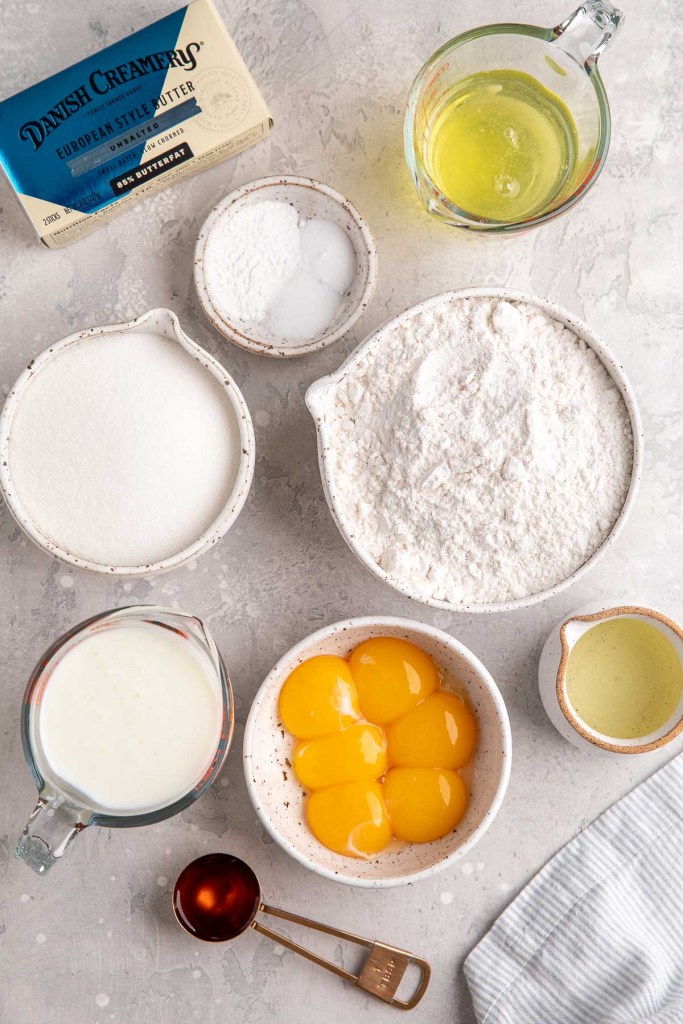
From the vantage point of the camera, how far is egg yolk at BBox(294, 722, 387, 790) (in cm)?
118

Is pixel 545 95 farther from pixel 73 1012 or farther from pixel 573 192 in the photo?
pixel 73 1012

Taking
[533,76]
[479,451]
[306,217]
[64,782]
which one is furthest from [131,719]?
[533,76]

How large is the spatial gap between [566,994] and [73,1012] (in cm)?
75

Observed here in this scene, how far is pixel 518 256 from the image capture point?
1.29 m

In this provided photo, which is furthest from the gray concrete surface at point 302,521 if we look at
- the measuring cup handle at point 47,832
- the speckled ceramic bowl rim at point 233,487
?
the measuring cup handle at point 47,832

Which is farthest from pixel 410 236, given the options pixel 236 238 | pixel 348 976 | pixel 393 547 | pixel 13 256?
pixel 348 976

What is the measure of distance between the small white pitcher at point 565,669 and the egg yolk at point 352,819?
0.97 ft

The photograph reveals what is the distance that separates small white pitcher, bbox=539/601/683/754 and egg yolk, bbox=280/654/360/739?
11.7 inches

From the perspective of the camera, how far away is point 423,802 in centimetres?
118

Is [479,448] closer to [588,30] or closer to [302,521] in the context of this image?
[302,521]

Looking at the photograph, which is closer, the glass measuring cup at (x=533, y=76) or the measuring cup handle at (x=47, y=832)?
the measuring cup handle at (x=47, y=832)

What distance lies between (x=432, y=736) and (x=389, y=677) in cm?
10

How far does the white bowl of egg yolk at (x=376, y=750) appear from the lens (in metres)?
Result: 1.18

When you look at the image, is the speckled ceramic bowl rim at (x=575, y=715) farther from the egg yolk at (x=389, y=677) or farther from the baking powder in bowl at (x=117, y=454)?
the baking powder in bowl at (x=117, y=454)
